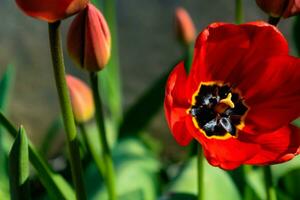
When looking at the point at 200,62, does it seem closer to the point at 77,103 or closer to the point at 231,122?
the point at 231,122

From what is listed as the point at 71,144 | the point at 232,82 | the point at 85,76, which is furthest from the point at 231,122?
the point at 85,76

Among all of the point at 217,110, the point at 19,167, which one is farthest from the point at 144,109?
the point at 19,167

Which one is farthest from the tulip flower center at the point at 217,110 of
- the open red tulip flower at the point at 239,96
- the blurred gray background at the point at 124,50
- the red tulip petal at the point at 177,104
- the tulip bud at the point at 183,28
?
the blurred gray background at the point at 124,50

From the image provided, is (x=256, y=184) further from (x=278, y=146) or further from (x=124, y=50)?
(x=124, y=50)

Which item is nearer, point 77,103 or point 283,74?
point 283,74

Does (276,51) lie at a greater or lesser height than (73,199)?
greater

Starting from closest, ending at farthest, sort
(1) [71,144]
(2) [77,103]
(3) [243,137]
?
1. (1) [71,144]
2. (3) [243,137]
3. (2) [77,103]

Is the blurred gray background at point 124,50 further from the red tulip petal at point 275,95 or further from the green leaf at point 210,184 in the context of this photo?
the red tulip petal at point 275,95
